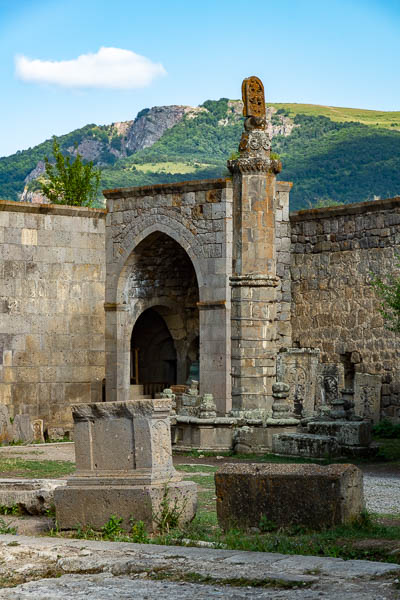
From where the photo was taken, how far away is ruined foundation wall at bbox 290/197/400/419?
19.4 m

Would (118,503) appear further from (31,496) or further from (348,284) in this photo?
(348,284)

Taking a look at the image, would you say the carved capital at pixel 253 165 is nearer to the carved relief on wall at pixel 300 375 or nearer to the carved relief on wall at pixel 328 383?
the carved relief on wall at pixel 300 375

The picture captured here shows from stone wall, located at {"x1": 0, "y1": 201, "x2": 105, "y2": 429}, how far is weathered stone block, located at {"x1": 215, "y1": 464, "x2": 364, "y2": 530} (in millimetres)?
12324

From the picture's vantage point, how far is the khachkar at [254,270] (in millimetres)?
17953

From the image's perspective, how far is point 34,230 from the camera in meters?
20.9

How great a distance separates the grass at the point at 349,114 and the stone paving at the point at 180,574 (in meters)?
70.6

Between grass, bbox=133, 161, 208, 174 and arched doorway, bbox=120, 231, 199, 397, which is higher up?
grass, bbox=133, 161, 208, 174

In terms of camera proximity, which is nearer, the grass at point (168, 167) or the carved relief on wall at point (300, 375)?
the carved relief on wall at point (300, 375)

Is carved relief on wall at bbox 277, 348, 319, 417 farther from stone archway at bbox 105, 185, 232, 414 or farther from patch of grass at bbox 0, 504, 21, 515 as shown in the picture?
patch of grass at bbox 0, 504, 21, 515

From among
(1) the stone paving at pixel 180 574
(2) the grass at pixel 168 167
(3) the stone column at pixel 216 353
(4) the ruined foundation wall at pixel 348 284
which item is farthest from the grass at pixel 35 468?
(2) the grass at pixel 168 167

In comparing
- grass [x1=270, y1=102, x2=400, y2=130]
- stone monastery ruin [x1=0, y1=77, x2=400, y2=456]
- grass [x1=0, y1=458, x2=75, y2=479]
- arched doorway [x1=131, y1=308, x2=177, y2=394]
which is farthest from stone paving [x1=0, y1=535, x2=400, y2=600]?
grass [x1=270, y1=102, x2=400, y2=130]

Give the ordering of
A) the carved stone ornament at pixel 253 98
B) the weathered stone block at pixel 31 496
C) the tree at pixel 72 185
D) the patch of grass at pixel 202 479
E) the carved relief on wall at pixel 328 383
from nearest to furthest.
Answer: the weathered stone block at pixel 31 496 < the patch of grass at pixel 202 479 < the carved stone ornament at pixel 253 98 < the carved relief on wall at pixel 328 383 < the tree at pixel 72 185

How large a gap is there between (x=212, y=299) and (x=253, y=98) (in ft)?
12.0

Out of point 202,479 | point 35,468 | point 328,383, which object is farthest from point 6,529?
point 328,383
